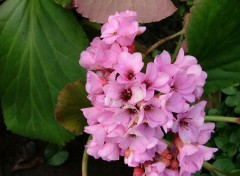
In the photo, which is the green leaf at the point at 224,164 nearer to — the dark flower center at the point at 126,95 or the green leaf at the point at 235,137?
the green leaf at the point at 235,137

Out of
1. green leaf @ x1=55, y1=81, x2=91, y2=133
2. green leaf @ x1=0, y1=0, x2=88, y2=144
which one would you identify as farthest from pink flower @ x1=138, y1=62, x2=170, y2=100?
green leaf @ x1=0, y1=0, x2=88, y2=144

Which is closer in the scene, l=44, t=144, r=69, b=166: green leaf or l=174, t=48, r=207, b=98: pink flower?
l=174, t=48, r=207, b=98: pink flower

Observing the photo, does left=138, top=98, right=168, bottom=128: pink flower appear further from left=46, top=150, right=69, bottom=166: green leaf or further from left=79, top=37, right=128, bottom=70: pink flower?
left=46, top=150, right=69, bottom=166: green leaf

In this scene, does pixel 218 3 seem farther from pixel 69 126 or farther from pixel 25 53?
pixel 25 53

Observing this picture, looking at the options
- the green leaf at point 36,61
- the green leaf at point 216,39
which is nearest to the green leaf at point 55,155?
the green leaf at point 36,61

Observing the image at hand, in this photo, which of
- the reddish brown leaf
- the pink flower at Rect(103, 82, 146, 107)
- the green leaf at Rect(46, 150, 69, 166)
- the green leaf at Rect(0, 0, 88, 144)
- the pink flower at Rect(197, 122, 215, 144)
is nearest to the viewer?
the pink flower at Rect(103, 82, 146, 107)

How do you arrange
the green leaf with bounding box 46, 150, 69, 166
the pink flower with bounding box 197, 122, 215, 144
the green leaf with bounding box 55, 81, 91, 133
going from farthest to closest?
the green leaf with bounding box 46, 150, 69, 166
the green leaf with bounding box 55, 81, 91, 133
the pink flower with bounding box 197, 122, 215, 144

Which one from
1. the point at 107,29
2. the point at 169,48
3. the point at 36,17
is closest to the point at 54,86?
the point at 36,17

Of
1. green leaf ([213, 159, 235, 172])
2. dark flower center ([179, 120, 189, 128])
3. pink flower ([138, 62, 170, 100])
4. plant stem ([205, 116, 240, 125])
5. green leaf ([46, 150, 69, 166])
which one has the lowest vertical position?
green leaf ([46, 150, 69, 166])
